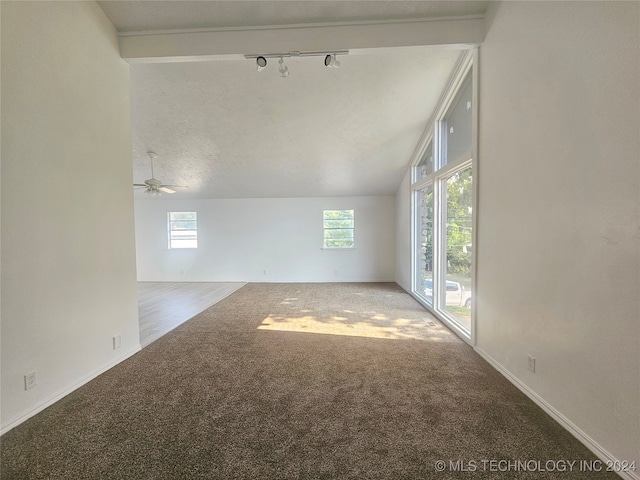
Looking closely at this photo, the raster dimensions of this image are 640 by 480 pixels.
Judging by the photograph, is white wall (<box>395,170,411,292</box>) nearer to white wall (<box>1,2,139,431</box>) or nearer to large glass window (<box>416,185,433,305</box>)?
large glass window (<box>416,185,433,305</box>)

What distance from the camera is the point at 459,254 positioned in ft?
11.8

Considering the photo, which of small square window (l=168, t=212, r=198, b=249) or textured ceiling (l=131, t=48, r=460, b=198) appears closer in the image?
textured ceiling (l=131, t=48, r=460, b=198)

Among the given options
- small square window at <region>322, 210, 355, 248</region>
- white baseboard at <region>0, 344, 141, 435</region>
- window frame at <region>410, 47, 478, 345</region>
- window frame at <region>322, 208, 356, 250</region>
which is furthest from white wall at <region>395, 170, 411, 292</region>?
white baseboard at <region>0, 344, 141, 435</region>

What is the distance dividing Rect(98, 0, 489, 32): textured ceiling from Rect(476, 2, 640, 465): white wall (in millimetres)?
615

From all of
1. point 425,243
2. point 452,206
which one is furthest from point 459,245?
point 425,243

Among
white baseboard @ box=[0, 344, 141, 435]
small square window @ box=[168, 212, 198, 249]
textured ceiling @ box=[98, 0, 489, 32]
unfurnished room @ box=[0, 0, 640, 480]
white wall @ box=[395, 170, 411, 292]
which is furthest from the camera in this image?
small square window @ box=[168, 212, 198, 249]

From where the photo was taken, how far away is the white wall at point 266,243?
7457 millimetres

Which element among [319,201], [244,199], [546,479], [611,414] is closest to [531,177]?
[611,414]

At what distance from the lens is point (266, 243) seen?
25.1ft

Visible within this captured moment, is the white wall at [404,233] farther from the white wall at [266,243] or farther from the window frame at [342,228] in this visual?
the window frame at [342,228]

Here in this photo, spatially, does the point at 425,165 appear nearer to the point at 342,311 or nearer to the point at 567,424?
the point at 342,311

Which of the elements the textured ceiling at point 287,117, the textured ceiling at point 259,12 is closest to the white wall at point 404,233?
the textured ceiling at point 287,117

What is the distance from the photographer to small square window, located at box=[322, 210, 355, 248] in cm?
752

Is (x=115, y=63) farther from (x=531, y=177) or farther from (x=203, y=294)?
(x=203, y=294)
